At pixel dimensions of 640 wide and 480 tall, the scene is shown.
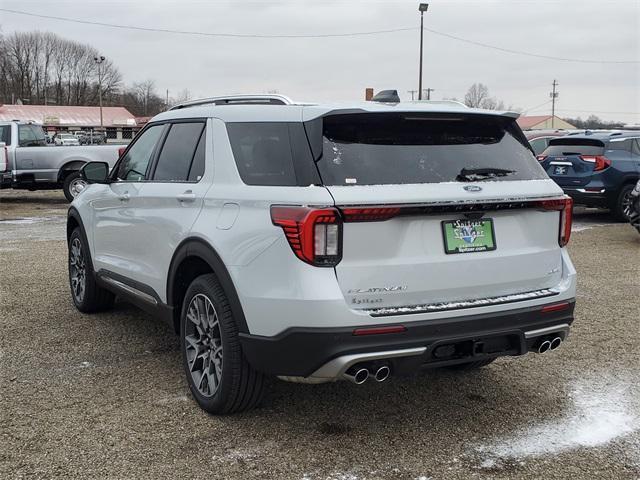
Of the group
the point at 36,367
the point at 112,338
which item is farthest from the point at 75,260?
the point at 36,367

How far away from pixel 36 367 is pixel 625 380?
158 inches

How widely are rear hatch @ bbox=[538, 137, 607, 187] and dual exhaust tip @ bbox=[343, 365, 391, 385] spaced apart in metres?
10.5

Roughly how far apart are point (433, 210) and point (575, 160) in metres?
10.5

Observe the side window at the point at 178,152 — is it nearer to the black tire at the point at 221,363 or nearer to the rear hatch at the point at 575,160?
the black tire at the point at 221,363

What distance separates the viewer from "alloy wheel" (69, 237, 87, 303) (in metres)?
6.11

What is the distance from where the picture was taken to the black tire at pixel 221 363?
3.58m

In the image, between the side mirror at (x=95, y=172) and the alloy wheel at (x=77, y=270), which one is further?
the alloy wheel at (x=77, y=270)

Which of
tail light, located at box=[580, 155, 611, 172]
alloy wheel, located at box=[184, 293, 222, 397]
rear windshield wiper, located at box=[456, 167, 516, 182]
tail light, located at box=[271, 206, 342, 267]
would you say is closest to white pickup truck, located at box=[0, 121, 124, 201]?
tail light, located at box=[580, 155, 611, 172]

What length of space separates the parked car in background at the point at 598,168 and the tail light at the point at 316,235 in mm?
10560

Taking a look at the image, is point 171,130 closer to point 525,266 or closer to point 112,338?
point 112,338

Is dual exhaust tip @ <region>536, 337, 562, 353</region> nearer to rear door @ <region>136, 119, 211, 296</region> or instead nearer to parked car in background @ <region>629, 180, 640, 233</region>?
rear door @ <region>136, 119, 211, 296</region>

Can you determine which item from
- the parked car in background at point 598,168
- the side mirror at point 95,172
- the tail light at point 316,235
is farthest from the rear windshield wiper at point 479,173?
the parked car in background at point 598,168

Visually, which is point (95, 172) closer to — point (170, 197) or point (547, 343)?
point (170, 197)

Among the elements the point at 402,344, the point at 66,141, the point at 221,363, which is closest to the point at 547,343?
the point at 402,344
